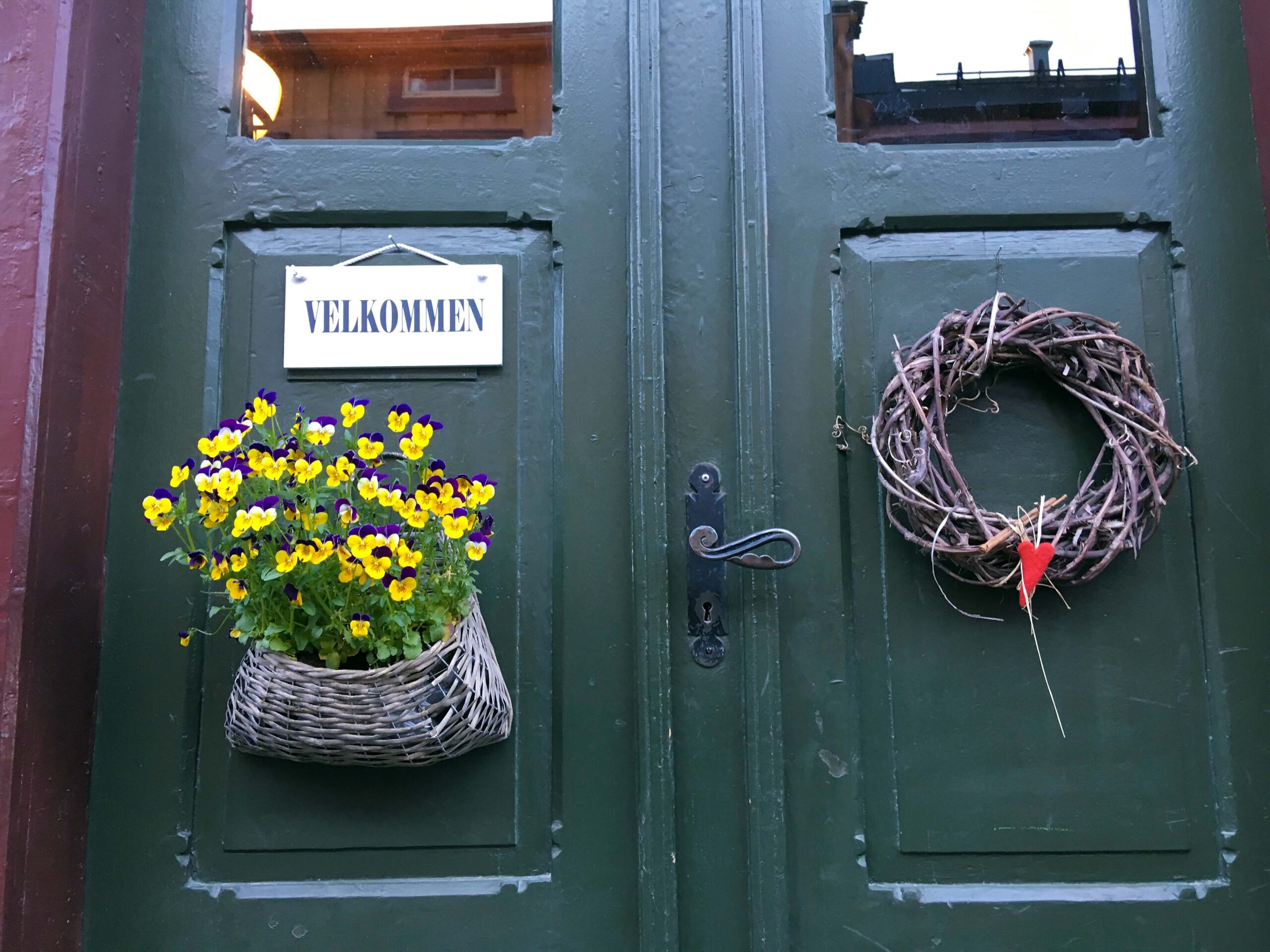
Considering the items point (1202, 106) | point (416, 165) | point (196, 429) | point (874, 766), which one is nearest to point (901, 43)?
point (1202, 106)

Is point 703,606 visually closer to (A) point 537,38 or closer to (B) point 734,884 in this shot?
(B) point 734,884

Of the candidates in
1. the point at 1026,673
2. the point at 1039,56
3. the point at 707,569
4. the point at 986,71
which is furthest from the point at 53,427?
the point at 1039,56

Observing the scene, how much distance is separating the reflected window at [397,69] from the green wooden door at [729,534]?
0.19 ft

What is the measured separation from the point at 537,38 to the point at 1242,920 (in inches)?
86.7

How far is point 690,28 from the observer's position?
1.96 metres

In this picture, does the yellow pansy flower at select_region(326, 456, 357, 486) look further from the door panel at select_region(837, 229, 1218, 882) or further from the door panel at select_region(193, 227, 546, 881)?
the door panel at select_region(837, 229, 1218, 882)

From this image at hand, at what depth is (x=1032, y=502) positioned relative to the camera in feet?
5.93

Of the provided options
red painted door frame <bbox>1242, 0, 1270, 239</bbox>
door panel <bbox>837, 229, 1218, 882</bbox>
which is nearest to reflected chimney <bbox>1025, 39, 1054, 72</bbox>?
red painted door frame <bbox>1242, 0, 1270, 239</bbox>

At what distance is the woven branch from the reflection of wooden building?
943mm

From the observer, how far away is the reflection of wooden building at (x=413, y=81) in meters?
1.97

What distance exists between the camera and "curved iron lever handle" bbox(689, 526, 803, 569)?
5.58 ft

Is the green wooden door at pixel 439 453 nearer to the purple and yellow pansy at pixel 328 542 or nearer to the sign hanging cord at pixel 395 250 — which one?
the sign hanging cord at pixel 395 250

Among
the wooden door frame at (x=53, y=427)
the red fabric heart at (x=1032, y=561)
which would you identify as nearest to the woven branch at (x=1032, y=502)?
the red fabric heart at (x=1032, y=561)

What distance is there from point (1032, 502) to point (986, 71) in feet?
3.03
